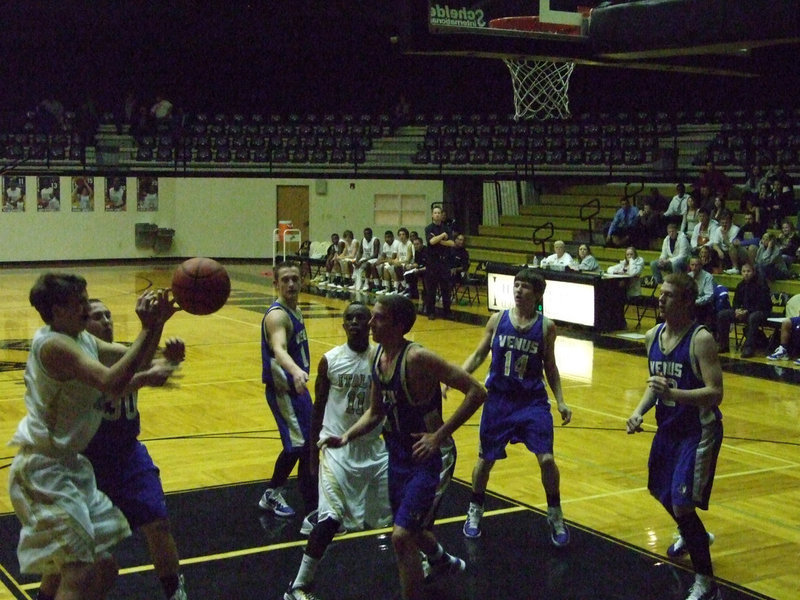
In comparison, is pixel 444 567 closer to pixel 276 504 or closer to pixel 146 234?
pixel 276 504

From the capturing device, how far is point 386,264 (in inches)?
786

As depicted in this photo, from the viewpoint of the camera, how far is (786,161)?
19.9 meters

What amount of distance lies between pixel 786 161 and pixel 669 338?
15.8m

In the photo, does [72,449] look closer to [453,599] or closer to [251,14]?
[453,599]

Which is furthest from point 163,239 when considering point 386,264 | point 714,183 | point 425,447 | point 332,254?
point 425,447

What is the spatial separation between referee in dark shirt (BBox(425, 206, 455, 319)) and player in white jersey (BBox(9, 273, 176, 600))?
1242cm

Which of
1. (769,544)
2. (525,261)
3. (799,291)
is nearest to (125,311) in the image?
(525,261)

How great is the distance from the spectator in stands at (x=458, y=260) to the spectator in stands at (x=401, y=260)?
1449 millimetres

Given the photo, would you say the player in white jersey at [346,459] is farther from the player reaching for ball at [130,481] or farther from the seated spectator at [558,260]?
the seated spectator at [558,260]

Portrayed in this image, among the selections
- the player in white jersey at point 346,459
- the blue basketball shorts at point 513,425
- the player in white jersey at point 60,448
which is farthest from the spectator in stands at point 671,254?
the player in white jersey at point 60,448

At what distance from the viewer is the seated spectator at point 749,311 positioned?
13.3 meters

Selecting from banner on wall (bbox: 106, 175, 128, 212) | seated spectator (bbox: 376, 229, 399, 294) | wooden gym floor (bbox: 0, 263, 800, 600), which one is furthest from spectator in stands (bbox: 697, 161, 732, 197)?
banner on wall (bbox: 106, 175, 128, 212)

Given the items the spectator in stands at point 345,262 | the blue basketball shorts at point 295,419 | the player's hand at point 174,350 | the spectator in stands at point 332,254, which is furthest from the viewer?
the spectator in stands at point 332,254

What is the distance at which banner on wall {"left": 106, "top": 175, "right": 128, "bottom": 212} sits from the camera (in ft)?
88.8
